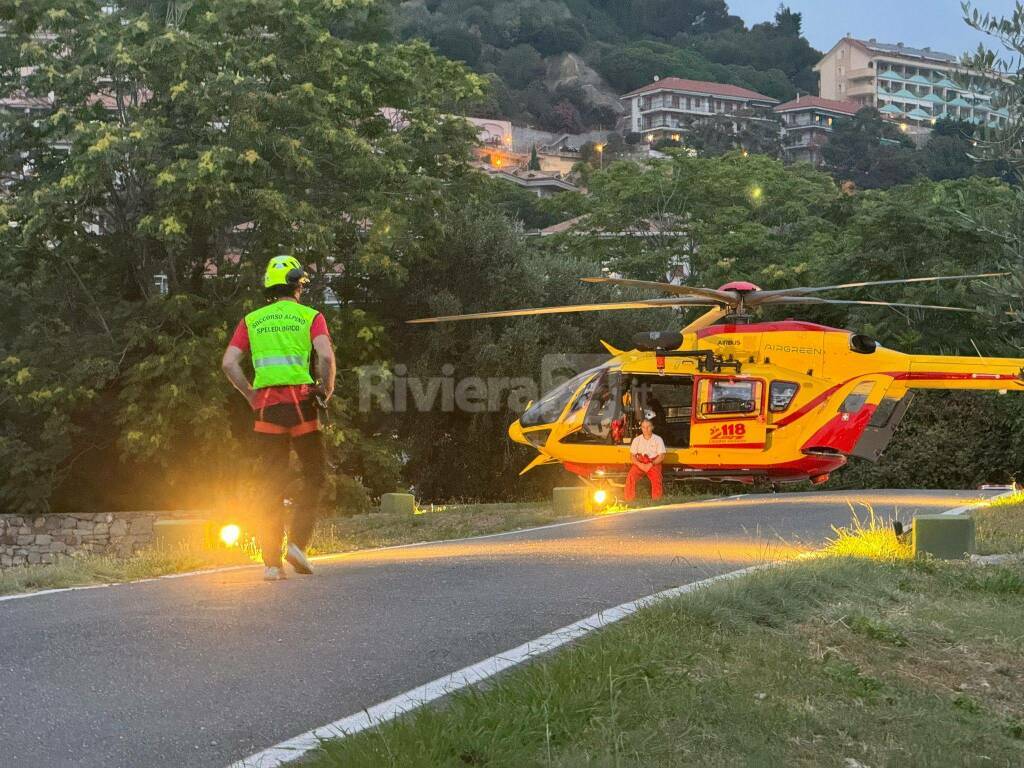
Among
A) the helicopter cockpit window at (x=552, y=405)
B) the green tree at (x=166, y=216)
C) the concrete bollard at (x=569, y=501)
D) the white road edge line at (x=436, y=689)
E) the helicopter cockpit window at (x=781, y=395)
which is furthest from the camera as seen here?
the green tree at (x=166, y=216)

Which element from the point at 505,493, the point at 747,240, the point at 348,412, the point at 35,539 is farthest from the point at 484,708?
the point at 747,240

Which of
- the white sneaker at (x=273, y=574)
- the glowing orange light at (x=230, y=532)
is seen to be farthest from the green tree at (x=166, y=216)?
the white sneaker at (x=273, y=574)

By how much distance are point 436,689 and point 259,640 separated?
1.65 m

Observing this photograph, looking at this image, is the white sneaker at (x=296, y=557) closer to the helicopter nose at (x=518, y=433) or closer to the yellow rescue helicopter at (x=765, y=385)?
the yellow rescue helicopter at (x=765, y=385)

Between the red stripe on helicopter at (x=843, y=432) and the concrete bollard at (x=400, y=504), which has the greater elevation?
the red stripe on helicopter at (x=843, y=432)

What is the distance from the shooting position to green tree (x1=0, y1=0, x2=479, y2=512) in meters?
31.7

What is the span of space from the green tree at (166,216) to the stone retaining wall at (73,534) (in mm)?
673

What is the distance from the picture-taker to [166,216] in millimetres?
31359

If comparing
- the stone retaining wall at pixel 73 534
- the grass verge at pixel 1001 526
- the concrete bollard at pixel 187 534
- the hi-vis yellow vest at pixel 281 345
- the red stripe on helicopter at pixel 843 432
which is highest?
the hi-vis yellow vest at pixel 281 345

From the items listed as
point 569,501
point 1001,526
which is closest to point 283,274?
point 1001,526

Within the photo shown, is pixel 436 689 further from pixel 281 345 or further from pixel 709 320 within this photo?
pixel 709 320

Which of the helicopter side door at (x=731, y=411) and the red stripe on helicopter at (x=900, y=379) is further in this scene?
the helicopter side door at (x=731, y=411)

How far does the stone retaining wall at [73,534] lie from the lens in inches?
1375

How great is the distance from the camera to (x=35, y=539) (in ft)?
116
